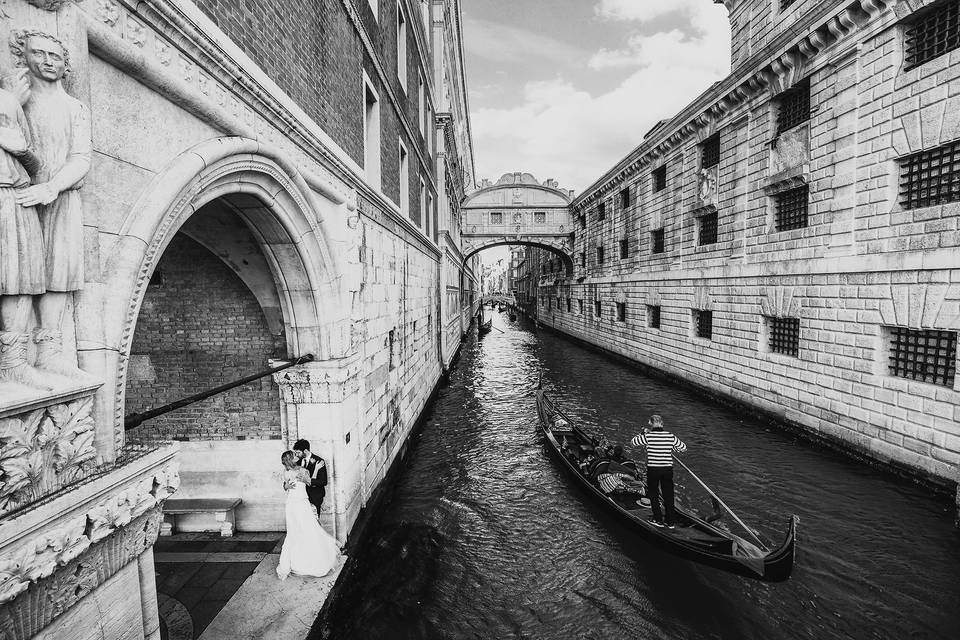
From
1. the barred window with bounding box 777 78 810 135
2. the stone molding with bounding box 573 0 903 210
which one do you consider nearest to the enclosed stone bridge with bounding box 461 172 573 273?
the stone molding with bounding box 573 0 903 210

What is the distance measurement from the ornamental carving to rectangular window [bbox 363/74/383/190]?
5645 mm

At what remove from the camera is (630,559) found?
20.1 ft

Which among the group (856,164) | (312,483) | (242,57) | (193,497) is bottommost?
(193,497)

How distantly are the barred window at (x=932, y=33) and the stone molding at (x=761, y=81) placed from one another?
24.2 inches

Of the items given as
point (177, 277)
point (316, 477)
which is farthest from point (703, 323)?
point (177, 277)

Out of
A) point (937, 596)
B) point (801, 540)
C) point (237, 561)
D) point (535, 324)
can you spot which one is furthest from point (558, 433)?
point (535, 324)

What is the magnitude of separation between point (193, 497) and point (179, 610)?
5.07 feet

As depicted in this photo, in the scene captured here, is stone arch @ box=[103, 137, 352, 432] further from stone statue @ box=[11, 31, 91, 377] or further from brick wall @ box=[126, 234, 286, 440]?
brick wall @ box=[126, 234, 286, 440]

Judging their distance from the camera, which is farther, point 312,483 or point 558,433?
point 558,433

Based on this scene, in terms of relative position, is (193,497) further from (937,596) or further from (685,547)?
(937,596)

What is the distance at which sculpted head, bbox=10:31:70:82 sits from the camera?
1.84m

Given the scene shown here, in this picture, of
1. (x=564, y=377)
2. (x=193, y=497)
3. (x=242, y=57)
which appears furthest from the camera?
(x=564, y=377)

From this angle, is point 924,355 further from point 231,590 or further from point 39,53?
point 39,53

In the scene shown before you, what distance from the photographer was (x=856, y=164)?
8.91m
